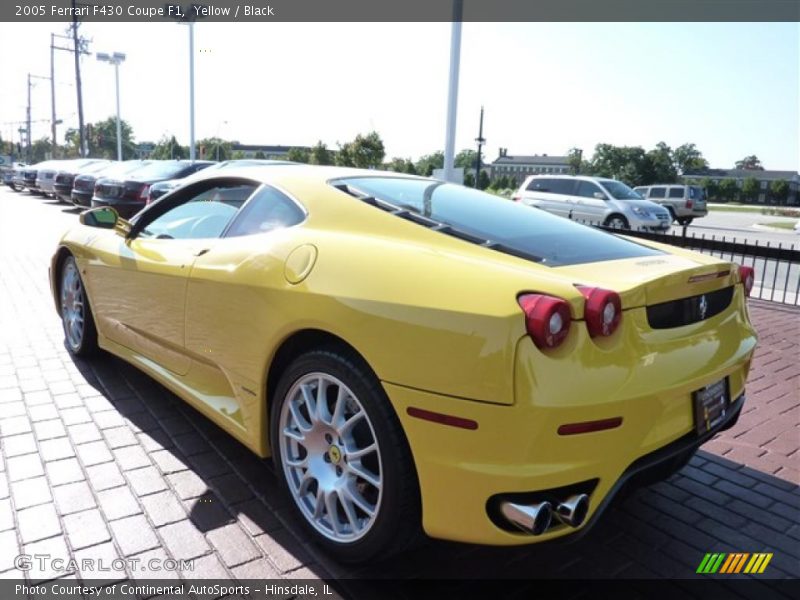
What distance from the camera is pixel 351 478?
216cm

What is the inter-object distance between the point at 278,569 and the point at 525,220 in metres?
1.77

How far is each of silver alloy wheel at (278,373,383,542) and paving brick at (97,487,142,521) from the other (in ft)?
2.31

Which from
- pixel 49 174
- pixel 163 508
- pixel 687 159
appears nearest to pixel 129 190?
pixel 49 174

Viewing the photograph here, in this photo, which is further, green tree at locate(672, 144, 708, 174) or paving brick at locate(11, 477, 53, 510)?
green tree at locate(672, 144, 708, 174)

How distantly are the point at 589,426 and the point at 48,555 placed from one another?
6.55 ft

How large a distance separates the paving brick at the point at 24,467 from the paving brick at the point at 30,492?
5 cm

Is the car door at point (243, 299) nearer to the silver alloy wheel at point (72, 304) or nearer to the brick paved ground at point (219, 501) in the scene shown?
the brick paved ground at point (219, 501)

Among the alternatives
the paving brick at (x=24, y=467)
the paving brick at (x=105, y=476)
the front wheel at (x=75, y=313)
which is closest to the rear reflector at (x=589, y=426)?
the paving brick at (x=105, y=476)

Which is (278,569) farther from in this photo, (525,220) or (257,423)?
(525,220)

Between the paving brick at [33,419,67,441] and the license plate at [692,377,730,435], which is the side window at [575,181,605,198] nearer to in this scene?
the license plate at [692,377,730,435]

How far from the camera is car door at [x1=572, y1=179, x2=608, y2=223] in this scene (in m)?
16.2

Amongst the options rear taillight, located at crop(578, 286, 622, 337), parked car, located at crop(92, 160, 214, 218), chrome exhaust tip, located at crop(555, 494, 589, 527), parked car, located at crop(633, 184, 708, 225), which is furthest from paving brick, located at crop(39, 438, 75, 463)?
parked car, located at crop(633, 184, 708, 225)

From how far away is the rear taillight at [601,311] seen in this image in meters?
1.78

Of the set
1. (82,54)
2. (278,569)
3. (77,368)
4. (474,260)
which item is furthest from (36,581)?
(82,54)
